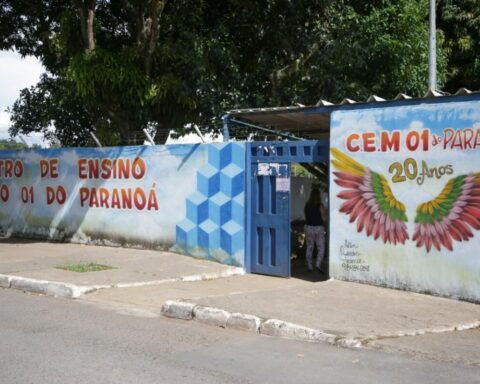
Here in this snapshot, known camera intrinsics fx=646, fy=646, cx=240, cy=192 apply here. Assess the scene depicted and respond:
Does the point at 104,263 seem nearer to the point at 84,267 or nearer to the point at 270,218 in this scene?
the point at 84,267

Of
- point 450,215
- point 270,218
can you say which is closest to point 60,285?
point 270,218

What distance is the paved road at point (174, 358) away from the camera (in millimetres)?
5535

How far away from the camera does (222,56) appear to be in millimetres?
14727

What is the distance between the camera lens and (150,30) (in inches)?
583

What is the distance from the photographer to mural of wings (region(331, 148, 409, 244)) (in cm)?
950

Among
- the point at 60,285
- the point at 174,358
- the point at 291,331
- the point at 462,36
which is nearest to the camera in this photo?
the point at 174,358

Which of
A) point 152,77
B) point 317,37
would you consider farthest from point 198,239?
point 317,37

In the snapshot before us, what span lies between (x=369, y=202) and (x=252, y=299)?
246cm

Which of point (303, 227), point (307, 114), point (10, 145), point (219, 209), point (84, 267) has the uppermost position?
point (10, 145)

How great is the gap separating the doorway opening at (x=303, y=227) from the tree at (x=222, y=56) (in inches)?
83.1

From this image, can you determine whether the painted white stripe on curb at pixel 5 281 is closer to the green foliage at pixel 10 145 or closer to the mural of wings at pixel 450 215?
the mural of wings at pixel 450 215

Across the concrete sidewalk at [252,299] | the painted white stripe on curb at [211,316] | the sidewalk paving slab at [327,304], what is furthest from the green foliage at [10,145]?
the painted white stripe on curb at [211,316]

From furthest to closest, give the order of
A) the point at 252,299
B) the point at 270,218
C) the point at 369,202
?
1. the point at 270,218
2. the point at 369,202
3. the point at 252,299

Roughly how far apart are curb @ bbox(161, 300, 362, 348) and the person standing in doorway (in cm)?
401
